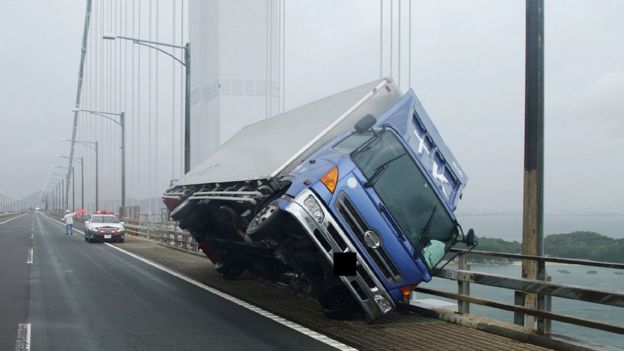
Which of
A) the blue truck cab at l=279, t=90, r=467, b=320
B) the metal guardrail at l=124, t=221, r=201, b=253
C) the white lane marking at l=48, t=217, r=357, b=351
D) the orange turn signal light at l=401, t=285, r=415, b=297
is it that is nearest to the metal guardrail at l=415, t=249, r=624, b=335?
the blue truck cab at l=279, t=90, r=467, b=320

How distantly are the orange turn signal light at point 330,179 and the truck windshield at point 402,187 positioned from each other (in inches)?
15.4

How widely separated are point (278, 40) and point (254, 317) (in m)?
21.3

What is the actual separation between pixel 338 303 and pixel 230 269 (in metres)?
5.32

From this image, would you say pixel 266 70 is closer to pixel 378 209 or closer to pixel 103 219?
pixel 103 219

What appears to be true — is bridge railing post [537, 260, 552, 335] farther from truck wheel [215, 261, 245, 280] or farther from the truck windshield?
truck wheel [215, 261, 245, 280]

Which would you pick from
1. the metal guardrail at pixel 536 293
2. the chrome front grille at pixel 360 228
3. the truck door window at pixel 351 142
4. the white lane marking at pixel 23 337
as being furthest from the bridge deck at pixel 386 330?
the white lane marking at pixel 23 337

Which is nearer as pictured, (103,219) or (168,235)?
(168,235)

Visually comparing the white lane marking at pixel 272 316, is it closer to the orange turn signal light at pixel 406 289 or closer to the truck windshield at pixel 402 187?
the orange turn signal light at pixel 406 289

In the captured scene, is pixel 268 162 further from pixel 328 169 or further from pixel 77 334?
pixel 77 334

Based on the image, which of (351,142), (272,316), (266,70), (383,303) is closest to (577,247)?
(383,303)

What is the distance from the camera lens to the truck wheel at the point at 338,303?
8.62 meters

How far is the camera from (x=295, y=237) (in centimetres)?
845

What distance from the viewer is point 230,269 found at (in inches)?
535

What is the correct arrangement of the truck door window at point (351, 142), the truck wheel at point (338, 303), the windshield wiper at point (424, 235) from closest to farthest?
the windshield wiper at point (424, 235)
the truck door window at point (351, 142)
the truck wheel at point (338, 303)
